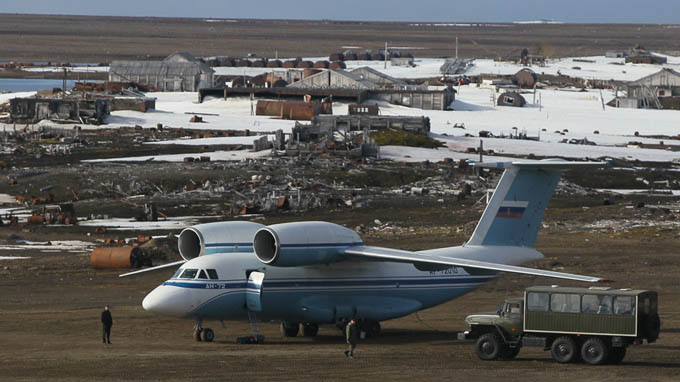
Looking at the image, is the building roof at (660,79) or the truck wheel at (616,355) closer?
the truck wheel at (616,355)

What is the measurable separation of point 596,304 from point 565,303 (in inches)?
31.9

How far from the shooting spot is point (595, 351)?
2850 centimetres

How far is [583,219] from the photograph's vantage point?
6169cm

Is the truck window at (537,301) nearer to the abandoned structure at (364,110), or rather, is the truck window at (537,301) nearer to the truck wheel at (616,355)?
the truck wheel at (616,355)

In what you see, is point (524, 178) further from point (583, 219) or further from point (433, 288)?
point (583, 219)

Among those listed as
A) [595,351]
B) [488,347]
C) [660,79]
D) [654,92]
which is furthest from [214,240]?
[660,79]

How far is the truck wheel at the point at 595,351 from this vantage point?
28.4m

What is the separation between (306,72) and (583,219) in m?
87.7

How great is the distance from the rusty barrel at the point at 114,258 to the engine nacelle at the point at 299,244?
1703 cm

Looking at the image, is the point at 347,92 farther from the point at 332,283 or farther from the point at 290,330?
the point at 332,283

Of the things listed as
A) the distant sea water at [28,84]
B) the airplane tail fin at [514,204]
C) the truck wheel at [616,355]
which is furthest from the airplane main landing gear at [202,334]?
the distant sea water at [28,84]

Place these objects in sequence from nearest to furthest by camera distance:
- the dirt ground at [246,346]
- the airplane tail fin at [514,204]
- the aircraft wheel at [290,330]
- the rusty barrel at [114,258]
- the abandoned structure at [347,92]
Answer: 1. the dirt ground at [246,346]
2. the aircraft wheel at [290,330]
3. the airplane tail fin at [514,204]
4. the rusty barrel at [114,258]
5. the abandoned structure at [347,92]

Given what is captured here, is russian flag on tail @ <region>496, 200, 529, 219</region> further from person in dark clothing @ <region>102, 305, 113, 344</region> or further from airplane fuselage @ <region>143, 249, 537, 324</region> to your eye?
person in dark clothing @ <region>102, 305, 113, 344</region>

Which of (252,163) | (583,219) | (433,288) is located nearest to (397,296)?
(433,288)
